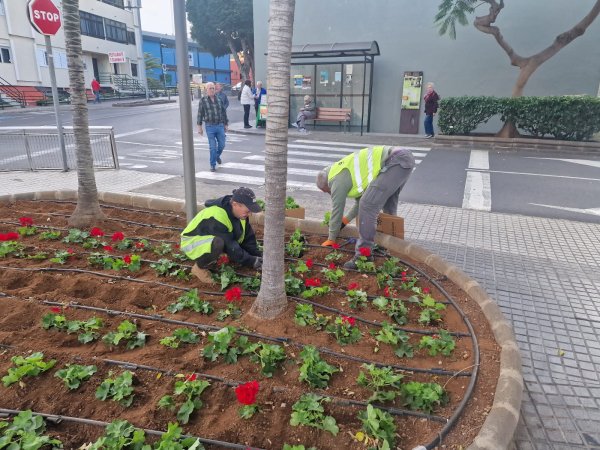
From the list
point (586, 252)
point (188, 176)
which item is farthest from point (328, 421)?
point (586, 252)

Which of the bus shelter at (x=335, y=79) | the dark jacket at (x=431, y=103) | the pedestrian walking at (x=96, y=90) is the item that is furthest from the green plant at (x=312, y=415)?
the pedestrian walking at (x=96, y=90)

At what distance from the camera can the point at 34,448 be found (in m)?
1.97

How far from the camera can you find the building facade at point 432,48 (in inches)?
580

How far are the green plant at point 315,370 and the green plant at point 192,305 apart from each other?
95 cm

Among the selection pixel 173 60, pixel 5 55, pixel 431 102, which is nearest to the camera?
pixel 431 102

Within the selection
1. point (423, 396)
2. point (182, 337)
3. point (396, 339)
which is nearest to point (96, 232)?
point (182, 337)

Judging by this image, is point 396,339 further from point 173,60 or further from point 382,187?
point 173,60

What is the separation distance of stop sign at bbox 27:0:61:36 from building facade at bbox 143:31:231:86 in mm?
46291

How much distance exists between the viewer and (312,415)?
223 cm

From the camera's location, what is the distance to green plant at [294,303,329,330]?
3109mm

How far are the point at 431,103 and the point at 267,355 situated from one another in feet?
46.7

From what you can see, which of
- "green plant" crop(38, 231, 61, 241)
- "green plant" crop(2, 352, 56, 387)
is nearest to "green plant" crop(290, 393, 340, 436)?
"green plant" crop(2, 352, 56, 387)

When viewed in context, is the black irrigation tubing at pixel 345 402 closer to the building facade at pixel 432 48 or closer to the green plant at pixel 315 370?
the green plant at pixel 315 370

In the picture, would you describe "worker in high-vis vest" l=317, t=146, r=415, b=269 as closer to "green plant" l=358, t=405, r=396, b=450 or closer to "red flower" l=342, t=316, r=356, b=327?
"red flower" l=342, t=316, r=356, b=327
